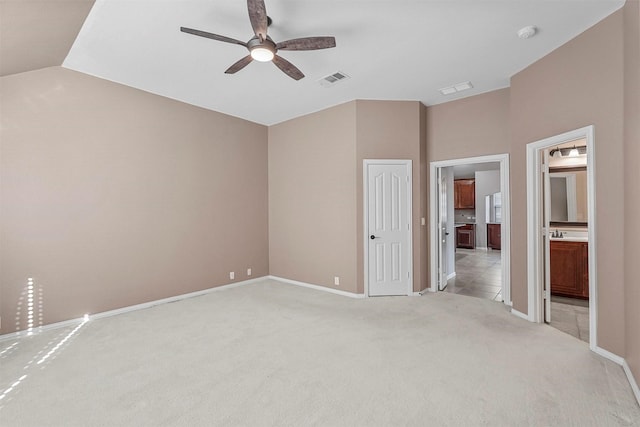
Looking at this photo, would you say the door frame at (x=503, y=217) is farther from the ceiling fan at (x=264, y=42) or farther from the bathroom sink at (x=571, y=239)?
the ceiling fan at (x=264, y=42)

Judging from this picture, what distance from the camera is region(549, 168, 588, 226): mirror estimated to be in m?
4.79

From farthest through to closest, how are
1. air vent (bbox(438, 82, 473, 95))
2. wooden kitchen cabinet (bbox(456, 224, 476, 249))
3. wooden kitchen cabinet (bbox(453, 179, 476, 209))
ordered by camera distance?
1. wooden kitchen cabinet (bbox(453, 179, 476, 209))
2. wooden kitchen cabinet (bbox(456, 224, 476, 249))
3. air vent (bbox(438, 82, 473, 95))

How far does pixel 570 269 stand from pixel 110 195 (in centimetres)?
641

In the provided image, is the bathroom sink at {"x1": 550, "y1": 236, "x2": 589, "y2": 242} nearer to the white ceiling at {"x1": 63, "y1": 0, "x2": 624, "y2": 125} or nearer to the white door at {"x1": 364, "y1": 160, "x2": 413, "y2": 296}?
the white door at {"x1": 364, "y1": 160, "x2": 413, "y2": 296}

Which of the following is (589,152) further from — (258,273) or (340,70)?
(258,273)

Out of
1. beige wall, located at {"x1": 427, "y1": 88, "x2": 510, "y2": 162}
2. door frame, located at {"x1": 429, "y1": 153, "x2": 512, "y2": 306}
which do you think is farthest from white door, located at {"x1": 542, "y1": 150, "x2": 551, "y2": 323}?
beige wall, located at {"x1": 427, "y1": 88, "x2": 510, "y2": 162}

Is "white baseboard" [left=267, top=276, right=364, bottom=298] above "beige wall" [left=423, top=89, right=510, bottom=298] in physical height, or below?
below

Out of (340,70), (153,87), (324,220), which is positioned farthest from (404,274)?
(153,87)

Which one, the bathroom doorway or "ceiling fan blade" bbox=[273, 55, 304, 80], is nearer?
"ceiling fan blade" bbox=[273, 55, 304, 80]

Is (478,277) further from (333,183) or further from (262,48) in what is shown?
(262,48)

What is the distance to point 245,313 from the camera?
12.9 ft

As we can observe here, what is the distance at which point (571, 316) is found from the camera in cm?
370

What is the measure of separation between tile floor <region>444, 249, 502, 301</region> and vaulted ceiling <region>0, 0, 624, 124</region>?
310cm

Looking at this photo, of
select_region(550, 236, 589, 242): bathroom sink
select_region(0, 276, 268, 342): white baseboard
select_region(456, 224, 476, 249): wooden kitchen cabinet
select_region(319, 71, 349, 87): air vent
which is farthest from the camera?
select_region(456, 224, 476, 249): wooden kitchen cabinet
